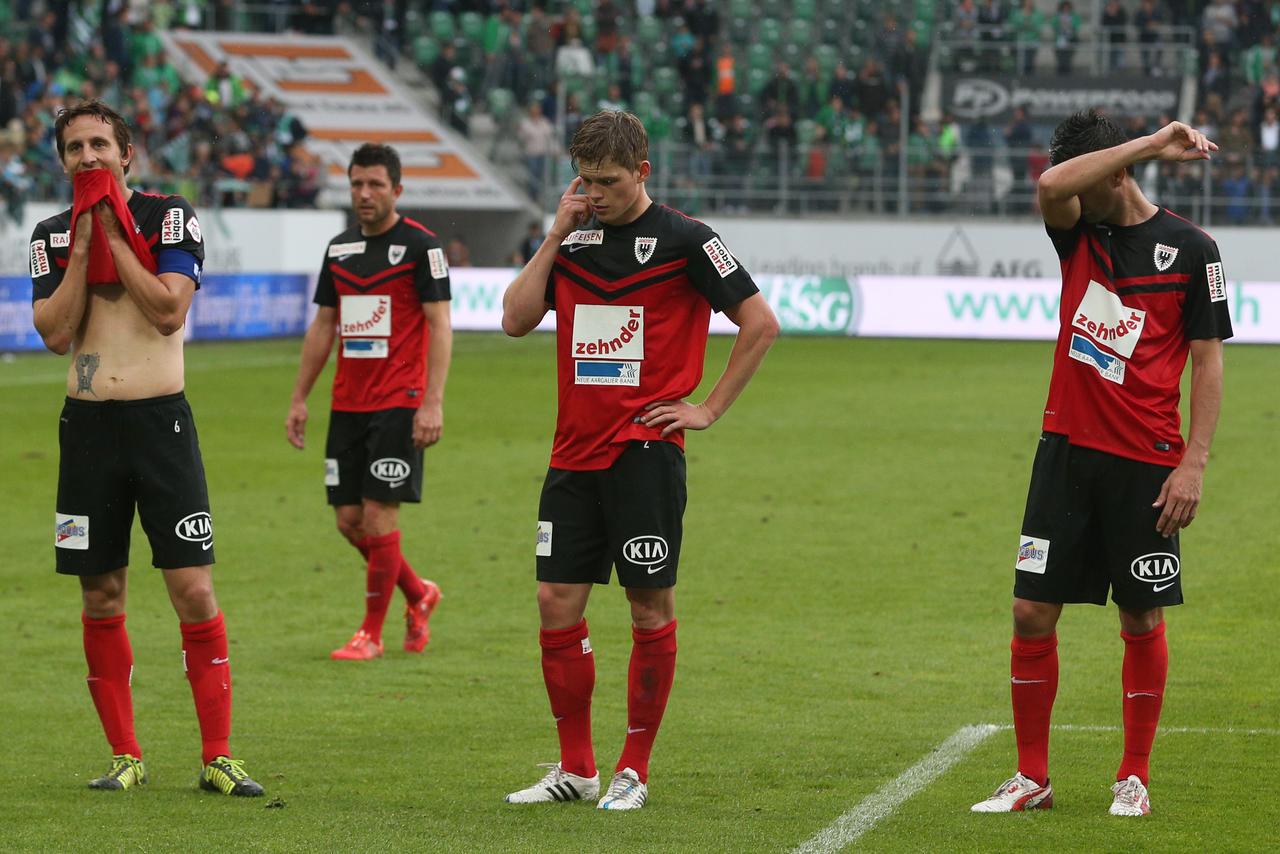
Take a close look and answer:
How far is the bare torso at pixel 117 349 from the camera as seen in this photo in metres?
6.00

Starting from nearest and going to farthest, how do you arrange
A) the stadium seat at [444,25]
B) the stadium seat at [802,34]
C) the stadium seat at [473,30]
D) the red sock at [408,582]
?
the red sock at [408,582] → the stadium seat at [802,34] → the stadium seat at [473,30] → the stadium seat at [444,25]

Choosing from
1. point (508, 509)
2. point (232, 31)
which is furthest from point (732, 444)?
point (232, 31)

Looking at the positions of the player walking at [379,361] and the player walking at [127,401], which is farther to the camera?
the player walking at [379,361]

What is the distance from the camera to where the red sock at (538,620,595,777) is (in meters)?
5.91

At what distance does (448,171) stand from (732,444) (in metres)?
21.4

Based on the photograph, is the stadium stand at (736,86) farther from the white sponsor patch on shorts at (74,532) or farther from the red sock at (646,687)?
the red sock at (646,687)

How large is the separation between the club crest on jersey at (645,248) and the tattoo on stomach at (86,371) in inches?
68.1

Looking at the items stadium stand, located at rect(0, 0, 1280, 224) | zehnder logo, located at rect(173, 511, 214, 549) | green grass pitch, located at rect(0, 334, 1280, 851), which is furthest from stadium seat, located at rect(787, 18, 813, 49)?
zehnder logo, located at rect(173, 511, 214, 549)

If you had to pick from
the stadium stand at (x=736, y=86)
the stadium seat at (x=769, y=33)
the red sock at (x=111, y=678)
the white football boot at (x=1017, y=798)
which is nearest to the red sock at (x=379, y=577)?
the red sock at (x=111, y=678)

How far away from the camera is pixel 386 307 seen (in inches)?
345

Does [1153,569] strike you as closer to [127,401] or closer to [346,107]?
[127,401]

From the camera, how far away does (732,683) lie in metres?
8.02

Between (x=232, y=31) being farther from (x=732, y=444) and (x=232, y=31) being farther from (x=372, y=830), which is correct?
(x=372, y=830)

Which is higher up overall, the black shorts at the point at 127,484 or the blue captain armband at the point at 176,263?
the blue captain armband at the point at 176,263
